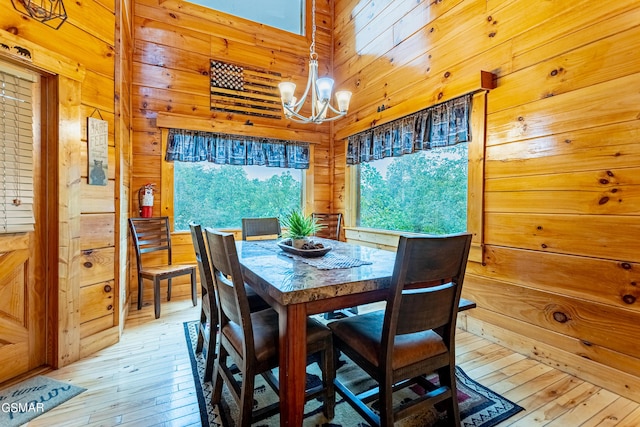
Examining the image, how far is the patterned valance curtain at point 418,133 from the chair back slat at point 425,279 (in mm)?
1661

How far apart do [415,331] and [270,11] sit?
4590mm

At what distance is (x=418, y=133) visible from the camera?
3.00 m

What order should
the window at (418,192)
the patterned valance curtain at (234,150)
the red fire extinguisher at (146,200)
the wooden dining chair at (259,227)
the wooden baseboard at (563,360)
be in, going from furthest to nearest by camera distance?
the patterned valance curtain at (234,150)
the red fire extinguisher at (146,200)
the wooden dining chair at (259,227)
the window at (418,192)
the wooden baseboard at (563,360)

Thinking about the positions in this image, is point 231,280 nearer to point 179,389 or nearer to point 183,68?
point 179,389

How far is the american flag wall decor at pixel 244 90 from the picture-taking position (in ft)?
12.5

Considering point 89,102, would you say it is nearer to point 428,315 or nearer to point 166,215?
point 166,215

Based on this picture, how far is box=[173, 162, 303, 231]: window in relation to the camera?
12.1ft

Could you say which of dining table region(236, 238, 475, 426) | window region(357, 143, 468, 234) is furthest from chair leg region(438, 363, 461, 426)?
window region(357, 143, 468, 234)

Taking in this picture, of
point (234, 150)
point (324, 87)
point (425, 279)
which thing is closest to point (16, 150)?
point (324, 87)

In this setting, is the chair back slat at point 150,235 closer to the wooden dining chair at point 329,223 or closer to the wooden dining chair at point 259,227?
the wooden dining chair at point 259,227

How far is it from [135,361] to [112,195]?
1.24 m

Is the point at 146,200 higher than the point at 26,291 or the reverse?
higher

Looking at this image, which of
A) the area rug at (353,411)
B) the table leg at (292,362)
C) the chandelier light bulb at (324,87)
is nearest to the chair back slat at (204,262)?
the area rug at (353,411)

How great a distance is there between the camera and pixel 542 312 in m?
2.07
